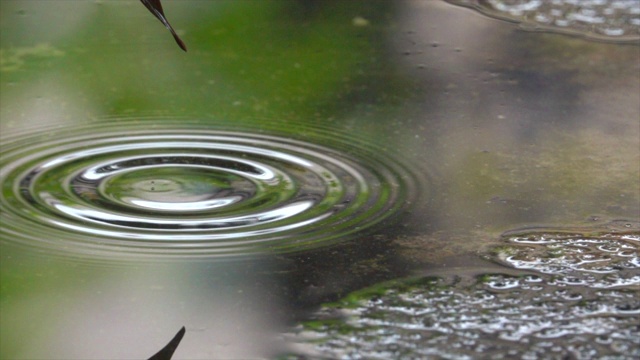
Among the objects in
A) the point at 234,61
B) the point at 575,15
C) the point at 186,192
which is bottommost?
the point at 186,192

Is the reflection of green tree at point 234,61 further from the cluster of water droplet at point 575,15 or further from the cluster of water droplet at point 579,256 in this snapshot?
the cluster of water droplet at point 579,256

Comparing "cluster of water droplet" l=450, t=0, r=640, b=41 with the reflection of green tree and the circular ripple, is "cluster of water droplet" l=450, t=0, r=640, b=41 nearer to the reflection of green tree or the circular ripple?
the reflection of green tree

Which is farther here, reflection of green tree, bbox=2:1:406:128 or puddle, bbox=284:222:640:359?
reflection of green tree, bbox=2:1:406:128

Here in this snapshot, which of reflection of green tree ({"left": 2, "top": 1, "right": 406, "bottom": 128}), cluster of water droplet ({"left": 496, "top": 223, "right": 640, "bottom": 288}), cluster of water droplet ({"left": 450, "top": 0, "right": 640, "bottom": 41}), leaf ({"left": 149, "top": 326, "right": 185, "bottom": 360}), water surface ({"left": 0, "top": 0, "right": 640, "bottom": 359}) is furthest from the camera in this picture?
cluster of water droplet ({"left": 450, "top": 0, "right": 640, "bottom": 41})

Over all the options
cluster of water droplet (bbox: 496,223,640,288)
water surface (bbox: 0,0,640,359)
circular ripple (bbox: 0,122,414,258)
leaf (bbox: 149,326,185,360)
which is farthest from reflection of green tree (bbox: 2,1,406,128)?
leaf (bbox: 149,326,185,360)

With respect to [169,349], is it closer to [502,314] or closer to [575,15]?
[502,314]

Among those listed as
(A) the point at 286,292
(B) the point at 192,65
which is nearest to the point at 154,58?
(B) the point at 192,65

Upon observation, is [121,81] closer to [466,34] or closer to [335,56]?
[335,56]

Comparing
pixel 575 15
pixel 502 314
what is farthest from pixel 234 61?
pixel 502 314
